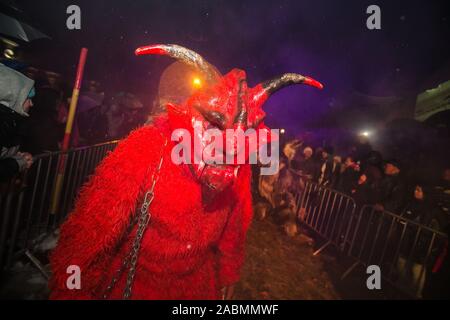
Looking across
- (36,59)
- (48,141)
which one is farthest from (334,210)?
(36,59)

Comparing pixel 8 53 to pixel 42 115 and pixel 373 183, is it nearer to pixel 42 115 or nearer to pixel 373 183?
pixel 42 115

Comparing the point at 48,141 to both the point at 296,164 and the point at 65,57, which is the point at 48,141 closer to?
the point at 296,164

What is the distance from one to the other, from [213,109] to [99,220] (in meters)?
0.94

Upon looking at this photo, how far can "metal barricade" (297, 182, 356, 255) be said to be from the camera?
265 inches

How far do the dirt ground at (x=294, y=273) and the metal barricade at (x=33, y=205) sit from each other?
133 inches

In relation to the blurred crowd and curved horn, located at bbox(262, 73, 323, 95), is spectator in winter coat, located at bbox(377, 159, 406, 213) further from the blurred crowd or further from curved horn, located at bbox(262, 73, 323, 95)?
curved horn, located at bbox(262, 73, 323, 95)

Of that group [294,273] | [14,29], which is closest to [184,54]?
[294,273]

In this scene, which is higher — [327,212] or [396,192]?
[396,192]

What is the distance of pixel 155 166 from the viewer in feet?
5.81

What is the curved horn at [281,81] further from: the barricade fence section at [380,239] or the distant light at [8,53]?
the distant light at [8,53]

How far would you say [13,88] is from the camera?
275cm

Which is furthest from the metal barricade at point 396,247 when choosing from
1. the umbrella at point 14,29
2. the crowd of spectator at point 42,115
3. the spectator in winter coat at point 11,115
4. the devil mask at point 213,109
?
the umbrella at point 14,29

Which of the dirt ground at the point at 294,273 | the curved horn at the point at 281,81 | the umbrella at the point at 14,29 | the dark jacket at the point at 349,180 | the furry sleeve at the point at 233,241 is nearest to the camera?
the curved horn at the point at 281,81

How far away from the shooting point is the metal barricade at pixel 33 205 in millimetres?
3464
